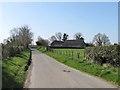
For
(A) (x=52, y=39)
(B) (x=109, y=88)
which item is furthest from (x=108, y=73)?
(A) (x=52, y=39)

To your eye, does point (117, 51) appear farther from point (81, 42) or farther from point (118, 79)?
point (81, 42)

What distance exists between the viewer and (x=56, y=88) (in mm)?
14688

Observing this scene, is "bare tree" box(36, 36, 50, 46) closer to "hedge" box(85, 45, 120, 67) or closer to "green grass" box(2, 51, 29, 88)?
"hedge" box(85, 45, 120, 67)

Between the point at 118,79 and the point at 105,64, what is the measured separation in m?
9.11

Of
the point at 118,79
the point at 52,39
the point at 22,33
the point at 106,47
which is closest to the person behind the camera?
the point at 118,79

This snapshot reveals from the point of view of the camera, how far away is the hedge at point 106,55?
2346 centimetres

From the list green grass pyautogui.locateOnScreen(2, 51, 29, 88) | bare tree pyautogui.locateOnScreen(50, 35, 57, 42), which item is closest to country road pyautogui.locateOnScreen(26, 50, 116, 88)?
green grass pyautogui.locateOnScreen(2, 51, 29, 88)

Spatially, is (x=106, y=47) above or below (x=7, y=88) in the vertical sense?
above

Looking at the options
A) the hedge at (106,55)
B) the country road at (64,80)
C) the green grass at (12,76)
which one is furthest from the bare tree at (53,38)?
the country road at (64,80)

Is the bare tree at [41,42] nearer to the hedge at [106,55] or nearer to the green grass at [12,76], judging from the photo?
the hedge at [106,55]

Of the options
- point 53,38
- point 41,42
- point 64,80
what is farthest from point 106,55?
point 53,38

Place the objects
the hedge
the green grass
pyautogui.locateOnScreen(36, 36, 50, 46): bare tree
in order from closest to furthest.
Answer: the green grass
the hedge
pyautogui.locateOnScreen(36, 36, 50, 46): bare tree

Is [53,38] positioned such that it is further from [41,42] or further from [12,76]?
[12,76]

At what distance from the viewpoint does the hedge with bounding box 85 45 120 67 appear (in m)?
23.5
